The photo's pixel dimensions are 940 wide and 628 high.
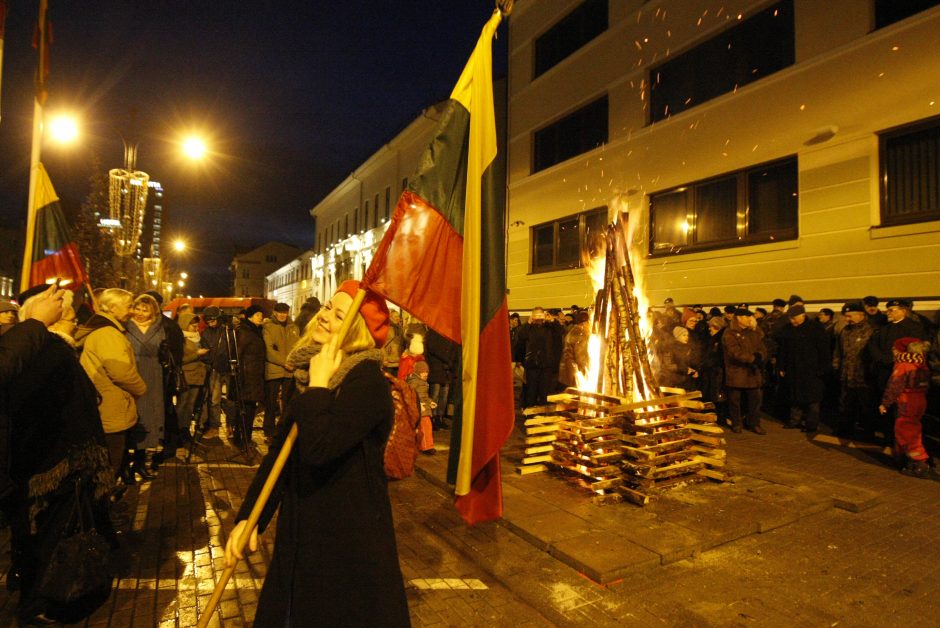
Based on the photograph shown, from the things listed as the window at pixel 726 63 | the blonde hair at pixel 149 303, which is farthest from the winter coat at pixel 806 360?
the blonde hair at pixel 149 303

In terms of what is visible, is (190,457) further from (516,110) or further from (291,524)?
(516,110)

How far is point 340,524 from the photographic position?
2236 mm

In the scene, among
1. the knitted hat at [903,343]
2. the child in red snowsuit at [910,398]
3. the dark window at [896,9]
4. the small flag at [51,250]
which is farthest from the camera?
the dark window at [896,9]

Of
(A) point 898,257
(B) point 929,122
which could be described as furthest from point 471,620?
(B) point 929,122

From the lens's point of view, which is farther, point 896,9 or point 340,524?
point 896,9

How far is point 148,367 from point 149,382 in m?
0.17

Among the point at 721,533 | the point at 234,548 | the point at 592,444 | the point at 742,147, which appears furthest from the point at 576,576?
the point at 742,147

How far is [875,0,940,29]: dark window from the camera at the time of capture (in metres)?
8.77

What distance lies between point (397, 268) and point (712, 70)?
40.5 ft

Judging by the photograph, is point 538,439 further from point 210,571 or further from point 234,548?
point 234,548

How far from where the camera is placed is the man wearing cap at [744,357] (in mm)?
8938

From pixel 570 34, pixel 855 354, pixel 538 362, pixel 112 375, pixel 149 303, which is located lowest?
pixel 538 362

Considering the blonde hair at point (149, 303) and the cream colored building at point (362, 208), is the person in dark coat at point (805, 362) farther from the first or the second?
the cream colored building at point (362, 208)

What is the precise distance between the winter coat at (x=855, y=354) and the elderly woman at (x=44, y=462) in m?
9.71
